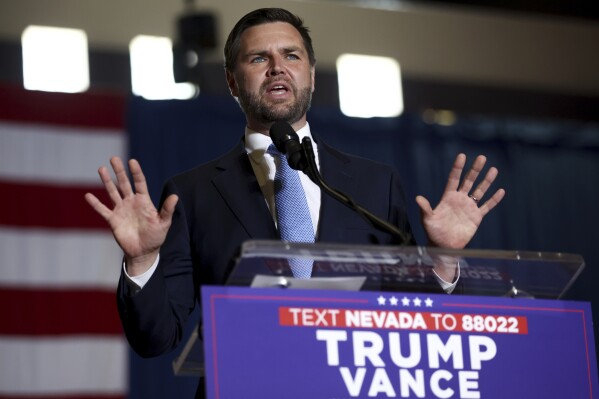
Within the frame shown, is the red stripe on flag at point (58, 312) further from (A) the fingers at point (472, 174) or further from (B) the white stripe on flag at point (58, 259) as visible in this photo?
(A) the fingers at point (472, 174)

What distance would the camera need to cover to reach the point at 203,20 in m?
5.34

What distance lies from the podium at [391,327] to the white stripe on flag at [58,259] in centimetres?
342

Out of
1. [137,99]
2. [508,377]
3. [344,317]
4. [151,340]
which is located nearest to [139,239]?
[151,340]

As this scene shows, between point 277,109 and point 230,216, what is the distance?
238mm

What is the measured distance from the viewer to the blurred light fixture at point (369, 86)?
245 inches

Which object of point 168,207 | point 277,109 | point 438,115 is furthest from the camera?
point 438,115

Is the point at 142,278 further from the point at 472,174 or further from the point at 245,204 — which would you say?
the point at 472,174

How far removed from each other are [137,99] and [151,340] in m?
3.66

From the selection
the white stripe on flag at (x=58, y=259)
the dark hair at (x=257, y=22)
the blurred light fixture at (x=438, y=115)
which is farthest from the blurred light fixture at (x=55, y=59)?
the dark hair at (x=257, y=22)

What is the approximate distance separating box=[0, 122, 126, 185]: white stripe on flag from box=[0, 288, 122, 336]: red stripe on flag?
0.51 meters

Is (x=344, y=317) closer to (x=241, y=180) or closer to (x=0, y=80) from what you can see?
(x=241, y=180)

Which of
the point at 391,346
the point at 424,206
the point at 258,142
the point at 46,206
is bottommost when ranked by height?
the point at 391,346

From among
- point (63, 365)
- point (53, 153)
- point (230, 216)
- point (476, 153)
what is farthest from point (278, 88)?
point (476, 153)

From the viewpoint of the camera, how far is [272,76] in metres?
2.09
